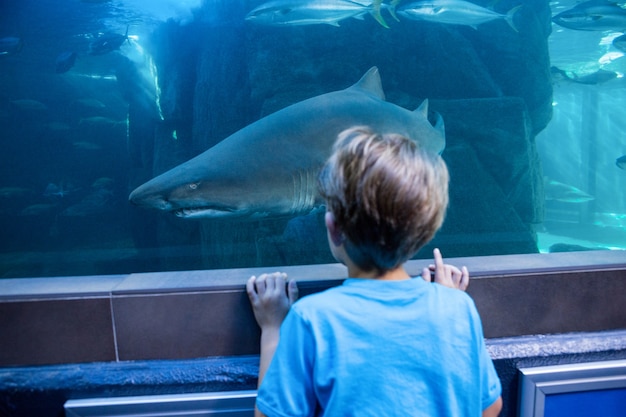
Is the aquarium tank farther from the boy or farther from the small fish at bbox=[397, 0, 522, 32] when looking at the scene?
the boy

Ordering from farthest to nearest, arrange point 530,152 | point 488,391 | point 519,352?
point 530,152
point 519,352
point 488,391

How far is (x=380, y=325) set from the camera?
86 cm

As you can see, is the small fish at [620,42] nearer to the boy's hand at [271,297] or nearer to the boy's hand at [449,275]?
the boy's hand at [449,275]

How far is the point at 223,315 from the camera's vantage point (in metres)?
1.39

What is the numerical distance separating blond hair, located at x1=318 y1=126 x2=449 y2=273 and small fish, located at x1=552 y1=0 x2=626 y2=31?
8.75 metres

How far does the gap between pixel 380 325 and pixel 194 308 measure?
737 millimetres

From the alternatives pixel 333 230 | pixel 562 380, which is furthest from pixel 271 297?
pixel 562 380

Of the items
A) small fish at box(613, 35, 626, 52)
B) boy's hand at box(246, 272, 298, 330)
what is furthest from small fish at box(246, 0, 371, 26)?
small fish at box(613, 35, 626, 52)

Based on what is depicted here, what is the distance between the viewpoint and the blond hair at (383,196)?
853 mm

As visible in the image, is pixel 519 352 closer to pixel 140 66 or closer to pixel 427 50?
pixel 427 50

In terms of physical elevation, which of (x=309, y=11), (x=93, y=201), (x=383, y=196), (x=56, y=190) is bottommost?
(x=93, y=201)

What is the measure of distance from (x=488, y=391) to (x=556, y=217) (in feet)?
74.6

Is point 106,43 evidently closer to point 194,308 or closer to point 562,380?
point 194,308

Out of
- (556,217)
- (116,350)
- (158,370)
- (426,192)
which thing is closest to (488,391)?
(426,192)
